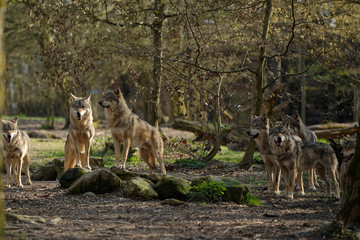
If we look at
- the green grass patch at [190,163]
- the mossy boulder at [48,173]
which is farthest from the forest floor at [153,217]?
the green grass patch at [190,163]

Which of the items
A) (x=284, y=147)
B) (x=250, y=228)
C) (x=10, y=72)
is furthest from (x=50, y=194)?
(x=10, y=72)

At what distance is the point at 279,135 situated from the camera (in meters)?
9.62

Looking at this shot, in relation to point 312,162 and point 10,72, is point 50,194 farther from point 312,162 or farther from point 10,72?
point 10,72

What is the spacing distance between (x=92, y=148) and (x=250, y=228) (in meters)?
11.9

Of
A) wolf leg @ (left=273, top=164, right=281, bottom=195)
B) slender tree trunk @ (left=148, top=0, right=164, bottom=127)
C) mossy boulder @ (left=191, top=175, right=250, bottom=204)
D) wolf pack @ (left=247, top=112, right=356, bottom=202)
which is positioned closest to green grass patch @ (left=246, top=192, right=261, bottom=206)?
mossy boulder @ (left=191, top=175, right=250, bottom=204)

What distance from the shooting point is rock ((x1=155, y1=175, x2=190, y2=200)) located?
28.5 ft

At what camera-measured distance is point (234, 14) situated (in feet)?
42.9

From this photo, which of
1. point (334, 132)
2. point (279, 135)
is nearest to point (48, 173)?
point (279, 135)

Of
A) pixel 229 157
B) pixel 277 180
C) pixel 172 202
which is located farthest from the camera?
pixel 229 157

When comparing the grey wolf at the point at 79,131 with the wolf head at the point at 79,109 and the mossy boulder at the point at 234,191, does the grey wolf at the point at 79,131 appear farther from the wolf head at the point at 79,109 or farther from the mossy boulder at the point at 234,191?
the mossy boulder at the point at 234,191

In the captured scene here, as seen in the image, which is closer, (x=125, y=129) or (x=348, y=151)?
(x=348, y=151)

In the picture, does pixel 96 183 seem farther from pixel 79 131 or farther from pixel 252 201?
pixel 252 201

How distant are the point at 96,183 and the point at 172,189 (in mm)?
1569

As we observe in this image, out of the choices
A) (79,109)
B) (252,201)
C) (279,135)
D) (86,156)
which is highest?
(79,109)
